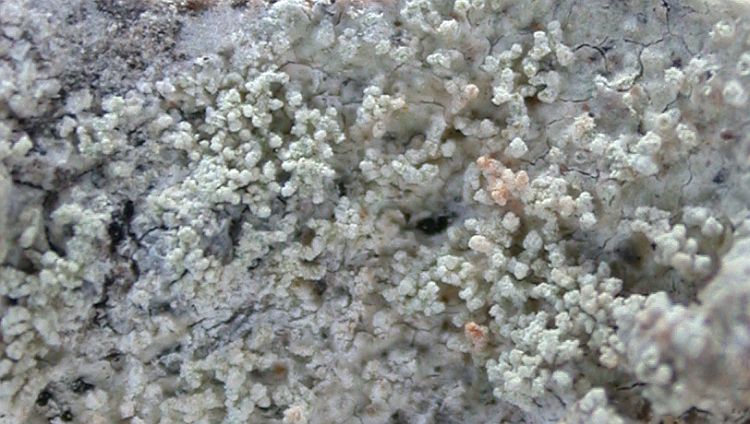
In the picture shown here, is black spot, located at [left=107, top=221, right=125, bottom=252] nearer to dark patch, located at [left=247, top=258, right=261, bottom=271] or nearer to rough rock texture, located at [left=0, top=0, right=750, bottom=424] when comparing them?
rough rock texture, located at [left=0, top=0, right=750, bottom=424]

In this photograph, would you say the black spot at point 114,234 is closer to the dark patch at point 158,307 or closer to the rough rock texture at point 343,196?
the rough rock texture at point 343,196

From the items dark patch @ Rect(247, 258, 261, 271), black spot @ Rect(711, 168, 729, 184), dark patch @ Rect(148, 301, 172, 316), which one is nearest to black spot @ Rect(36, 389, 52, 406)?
dark patch @ Rect(148, 301, 172, 316)

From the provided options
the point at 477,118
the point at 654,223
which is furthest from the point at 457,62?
the point at 654,223

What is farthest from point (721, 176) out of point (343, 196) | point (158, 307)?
point (158, 307)

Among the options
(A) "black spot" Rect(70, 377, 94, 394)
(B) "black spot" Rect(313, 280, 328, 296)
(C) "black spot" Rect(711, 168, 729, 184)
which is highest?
(C) "black spot" Rect(711, 168, 729, 184)

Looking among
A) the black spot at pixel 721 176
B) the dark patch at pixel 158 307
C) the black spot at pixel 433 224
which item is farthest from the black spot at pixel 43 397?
the black spot at pixel 721 176

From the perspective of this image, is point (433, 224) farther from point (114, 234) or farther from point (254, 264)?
point (114, 234)
